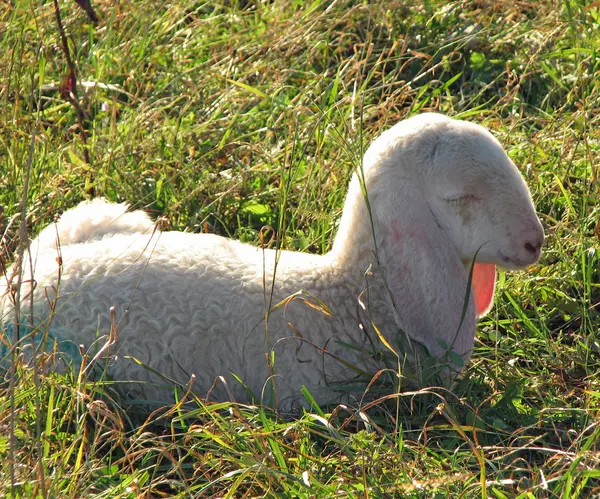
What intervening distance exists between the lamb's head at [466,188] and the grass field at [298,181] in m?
0.19

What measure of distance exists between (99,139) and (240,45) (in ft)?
3.79

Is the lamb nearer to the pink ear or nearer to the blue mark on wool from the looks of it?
the blue mark on wool

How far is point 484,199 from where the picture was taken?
3.16m

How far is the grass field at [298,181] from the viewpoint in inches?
106

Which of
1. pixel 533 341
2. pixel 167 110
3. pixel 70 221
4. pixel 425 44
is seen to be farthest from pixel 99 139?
pixel 533 341

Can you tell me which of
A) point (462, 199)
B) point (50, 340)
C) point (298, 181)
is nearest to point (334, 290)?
point (462, 199)

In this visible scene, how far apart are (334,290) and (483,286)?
0.58m

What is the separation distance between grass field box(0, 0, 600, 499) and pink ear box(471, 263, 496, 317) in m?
0.18

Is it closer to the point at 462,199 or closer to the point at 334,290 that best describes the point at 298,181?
the point at 334,290

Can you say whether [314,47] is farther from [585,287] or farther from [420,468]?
[420,468]

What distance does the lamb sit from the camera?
3.13m

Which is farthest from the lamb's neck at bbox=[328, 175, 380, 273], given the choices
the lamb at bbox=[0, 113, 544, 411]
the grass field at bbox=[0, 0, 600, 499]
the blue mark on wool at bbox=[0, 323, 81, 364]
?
the blue mark on wool at bbox=[0, 323, 81, 364]

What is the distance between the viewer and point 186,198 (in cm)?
425

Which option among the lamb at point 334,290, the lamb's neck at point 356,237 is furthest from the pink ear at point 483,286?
the lamb's neck at point 356,237
